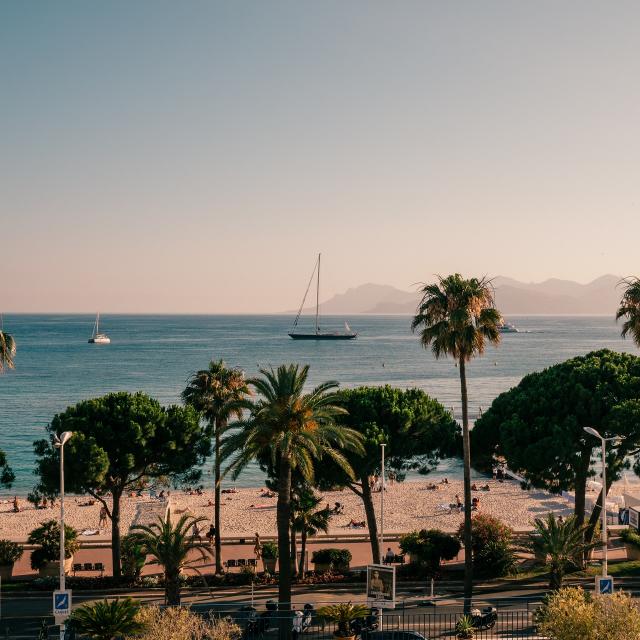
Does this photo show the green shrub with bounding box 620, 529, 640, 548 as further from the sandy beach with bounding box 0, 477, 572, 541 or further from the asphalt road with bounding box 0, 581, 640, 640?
the sandy beach with bounding box 0, 477, 572, 541

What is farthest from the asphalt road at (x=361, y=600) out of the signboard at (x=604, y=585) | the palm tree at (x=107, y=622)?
the palm tree at (x=107, y=622)

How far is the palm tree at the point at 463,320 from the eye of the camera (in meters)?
32.5

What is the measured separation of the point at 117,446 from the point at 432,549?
689 inches

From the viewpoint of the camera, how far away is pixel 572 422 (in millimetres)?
36469

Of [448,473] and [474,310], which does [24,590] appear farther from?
[448,473]

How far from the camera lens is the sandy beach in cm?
5539

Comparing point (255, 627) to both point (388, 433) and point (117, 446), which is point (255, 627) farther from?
point (117, 446)

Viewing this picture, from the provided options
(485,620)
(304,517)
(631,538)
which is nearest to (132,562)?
(304,517)

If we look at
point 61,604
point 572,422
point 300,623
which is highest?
point 572,422

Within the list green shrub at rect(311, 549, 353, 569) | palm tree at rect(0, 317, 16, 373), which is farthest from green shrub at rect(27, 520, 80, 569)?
green shrub at rect(311, 549, 353, 569)

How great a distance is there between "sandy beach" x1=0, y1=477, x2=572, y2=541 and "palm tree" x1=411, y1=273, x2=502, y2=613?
22289 millimetres

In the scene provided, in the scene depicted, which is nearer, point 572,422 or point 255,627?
point 255,627

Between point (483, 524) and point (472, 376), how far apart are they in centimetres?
14052

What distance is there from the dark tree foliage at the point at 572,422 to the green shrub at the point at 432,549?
18.7ft
